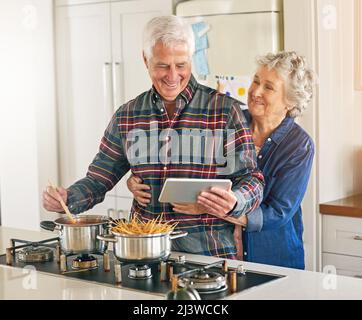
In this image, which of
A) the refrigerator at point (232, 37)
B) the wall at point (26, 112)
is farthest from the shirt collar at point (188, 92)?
the wall at point (26, 112)

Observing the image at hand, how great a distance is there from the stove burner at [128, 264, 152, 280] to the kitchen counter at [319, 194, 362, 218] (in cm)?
154

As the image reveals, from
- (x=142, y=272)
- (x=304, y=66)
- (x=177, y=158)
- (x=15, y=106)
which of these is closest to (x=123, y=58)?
(x=15, y=106)

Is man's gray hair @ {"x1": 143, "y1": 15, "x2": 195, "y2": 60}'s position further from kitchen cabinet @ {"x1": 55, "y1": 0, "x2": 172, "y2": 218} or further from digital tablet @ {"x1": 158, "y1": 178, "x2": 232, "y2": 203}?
kitchen cabinet @ {"x1": 55, "y1": 0, "x2": 172, "y2": 218}

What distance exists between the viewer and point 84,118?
431cm

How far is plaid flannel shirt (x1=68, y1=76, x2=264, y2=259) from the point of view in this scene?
2326mm

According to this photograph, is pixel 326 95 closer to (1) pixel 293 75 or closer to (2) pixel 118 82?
(1) pixel 293 75

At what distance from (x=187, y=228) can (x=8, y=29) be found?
2.37 metres

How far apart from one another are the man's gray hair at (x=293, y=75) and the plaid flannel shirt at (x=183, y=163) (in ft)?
1.37

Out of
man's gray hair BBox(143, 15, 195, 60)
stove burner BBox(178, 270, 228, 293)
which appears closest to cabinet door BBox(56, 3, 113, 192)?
man's gray hair BBox(143, 15, 195, 60)

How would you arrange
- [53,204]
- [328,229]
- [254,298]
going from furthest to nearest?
1. [328,229]
2. [53,204]
3. [254,298]

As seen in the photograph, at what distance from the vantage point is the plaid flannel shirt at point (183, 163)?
2.33 meters

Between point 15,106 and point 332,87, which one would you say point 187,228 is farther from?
point 15,106

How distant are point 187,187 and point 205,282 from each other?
0.33 m

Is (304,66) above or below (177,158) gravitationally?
above
